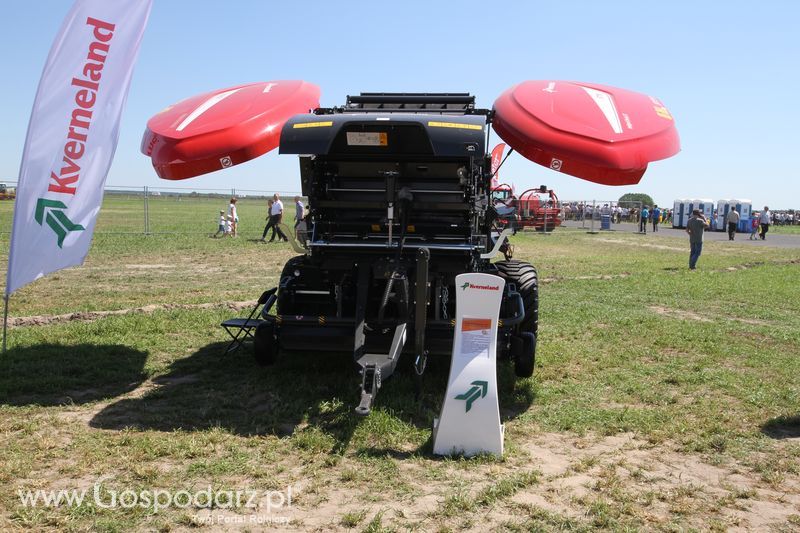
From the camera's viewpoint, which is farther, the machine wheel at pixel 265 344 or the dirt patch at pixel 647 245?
the dirt patch at pixel 647 245

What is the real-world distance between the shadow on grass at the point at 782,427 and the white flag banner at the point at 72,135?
20.9 feet

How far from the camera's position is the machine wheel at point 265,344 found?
6699 millimetres

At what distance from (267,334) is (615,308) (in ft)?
21.2

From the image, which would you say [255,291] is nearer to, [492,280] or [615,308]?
[615,308]

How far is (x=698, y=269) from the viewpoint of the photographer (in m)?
18.0

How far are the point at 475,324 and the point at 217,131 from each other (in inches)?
118

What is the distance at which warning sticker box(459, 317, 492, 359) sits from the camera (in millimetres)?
5000

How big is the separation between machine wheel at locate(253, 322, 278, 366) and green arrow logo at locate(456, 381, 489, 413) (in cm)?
253

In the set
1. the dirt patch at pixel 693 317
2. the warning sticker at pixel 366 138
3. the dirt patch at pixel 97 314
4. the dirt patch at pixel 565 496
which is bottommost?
the dirt patch at pixel 565 496

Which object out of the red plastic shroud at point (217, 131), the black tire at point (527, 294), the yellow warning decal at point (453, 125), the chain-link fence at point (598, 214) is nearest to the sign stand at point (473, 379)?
the yellow warning decal at point (453, 125)

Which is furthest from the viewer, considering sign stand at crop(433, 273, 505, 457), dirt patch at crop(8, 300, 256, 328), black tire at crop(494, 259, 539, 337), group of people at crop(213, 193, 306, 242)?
group of people at crop(213, 193, 306, 242)

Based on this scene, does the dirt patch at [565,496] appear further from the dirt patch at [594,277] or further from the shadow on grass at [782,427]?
the dirt patch at [594,277]

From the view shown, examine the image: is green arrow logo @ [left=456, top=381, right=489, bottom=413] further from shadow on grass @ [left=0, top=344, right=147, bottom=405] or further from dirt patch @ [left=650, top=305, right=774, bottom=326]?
dirt patch @ [left=650, top=305, right=774, bottom=326]

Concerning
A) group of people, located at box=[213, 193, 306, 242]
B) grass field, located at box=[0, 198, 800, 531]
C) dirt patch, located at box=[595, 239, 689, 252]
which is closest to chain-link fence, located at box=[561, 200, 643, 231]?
dirt patch, located at box=[595, 239, 689, 252]
